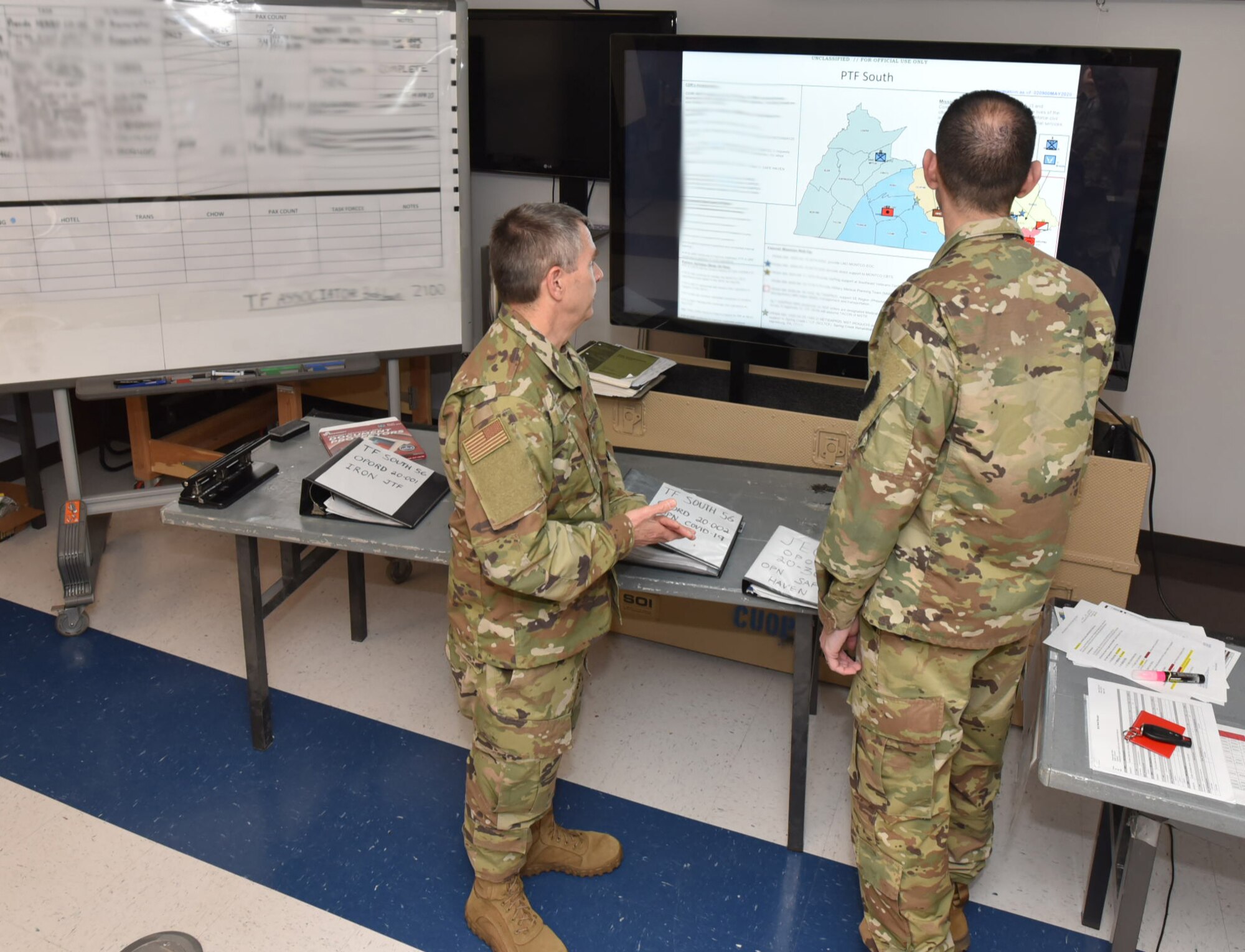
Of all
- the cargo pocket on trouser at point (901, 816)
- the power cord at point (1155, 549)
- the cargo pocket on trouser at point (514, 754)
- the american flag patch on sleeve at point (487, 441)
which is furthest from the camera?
the power cord at point (1155, 549)

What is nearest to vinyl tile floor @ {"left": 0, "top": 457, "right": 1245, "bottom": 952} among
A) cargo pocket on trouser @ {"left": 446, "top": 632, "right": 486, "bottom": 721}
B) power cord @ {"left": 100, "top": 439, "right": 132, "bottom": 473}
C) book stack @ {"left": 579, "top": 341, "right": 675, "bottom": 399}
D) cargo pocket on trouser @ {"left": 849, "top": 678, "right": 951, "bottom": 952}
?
cargo pocket on trouser @ {"left": 849, "top": 678, "right": 951, "bottom": 952}

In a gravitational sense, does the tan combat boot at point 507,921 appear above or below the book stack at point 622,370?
below

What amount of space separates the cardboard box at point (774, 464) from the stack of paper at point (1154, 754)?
2.33 ft

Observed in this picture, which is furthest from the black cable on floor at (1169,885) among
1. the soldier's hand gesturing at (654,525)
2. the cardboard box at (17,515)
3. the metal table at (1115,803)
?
the cardboard box at (17,515)

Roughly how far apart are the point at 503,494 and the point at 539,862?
980 mm

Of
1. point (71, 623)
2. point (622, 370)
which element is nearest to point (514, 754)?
point (622, 370)

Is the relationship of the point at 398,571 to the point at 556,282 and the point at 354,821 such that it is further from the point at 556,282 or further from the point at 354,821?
the point at 556,282

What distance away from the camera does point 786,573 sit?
2137 mm

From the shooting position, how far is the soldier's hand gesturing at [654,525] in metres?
1.99

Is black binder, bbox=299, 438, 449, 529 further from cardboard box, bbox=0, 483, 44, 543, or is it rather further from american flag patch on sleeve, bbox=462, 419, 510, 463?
cardboard box, bbox=0, 483, 44, 543

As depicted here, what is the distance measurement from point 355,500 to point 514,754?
71 centimetres

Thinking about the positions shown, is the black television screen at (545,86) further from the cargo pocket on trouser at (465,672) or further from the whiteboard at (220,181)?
the cargo pocket on trouser at (465,672)

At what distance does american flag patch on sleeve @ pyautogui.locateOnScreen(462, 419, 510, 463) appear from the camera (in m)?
1.71

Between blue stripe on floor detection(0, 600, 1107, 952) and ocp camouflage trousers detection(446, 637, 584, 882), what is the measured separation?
10.0 inches
